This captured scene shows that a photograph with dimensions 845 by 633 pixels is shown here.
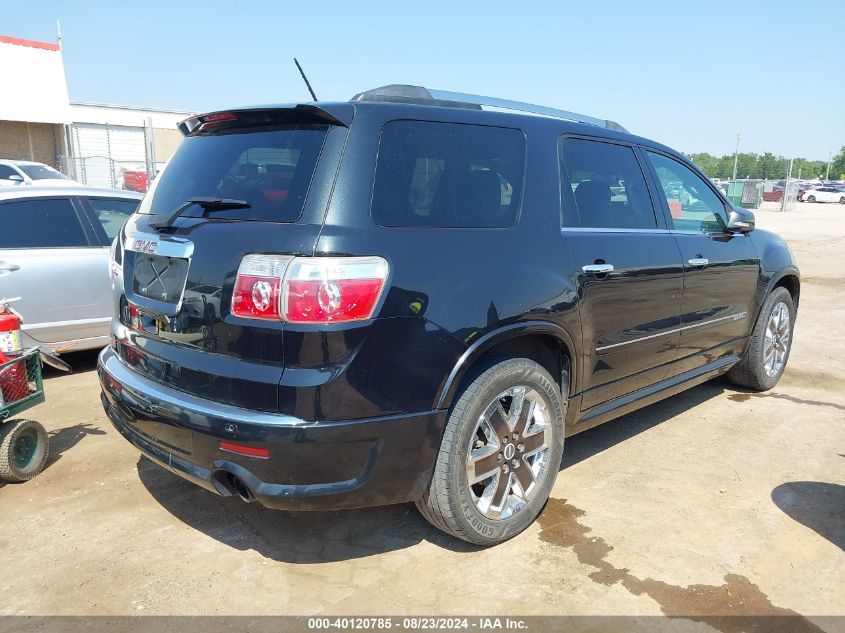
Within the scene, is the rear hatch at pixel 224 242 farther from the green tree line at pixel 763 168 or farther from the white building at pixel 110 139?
the green tree line at pixel 763 168

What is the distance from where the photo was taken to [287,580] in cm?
280

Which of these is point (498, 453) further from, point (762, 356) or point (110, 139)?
point (110, 139)

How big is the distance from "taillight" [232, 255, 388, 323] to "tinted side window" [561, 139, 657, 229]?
4.27ft

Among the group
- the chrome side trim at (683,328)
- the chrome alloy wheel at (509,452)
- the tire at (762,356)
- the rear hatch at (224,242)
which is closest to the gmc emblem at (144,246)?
the rear hatch at (224,242)

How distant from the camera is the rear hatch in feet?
8.06

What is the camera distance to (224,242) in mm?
2551

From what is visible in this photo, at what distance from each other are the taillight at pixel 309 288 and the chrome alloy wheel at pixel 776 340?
13.0 feet

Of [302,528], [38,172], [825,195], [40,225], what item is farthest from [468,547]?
[825,195]

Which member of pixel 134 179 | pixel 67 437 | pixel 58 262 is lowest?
pixel 67 437

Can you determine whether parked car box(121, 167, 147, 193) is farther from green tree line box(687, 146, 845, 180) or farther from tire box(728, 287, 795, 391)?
green tree line box(687, 146, 845, 180)

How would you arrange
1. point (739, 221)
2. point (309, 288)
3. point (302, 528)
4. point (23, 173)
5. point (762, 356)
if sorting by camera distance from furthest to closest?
point (23, 173)
point (762, 356)
point (739, 221)
point (302, 528)
point (309, 288)

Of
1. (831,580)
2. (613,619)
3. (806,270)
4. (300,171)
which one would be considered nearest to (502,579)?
(613,619)

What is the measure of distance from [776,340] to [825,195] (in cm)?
5252

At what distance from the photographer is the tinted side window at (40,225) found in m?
5.22
